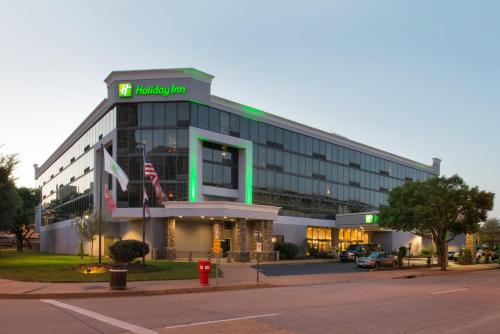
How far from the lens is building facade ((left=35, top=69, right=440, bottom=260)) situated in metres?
50.0

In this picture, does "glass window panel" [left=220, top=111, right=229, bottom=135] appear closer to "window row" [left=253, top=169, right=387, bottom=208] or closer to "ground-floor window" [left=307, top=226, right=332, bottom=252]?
"window row" [left=253, top=169, right=387, bottom=208]

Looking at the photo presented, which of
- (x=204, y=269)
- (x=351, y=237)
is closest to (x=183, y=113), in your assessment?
(x=204, y=269)

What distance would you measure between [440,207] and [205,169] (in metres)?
23.1

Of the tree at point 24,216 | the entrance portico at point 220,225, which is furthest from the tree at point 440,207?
the tree at point 24,216

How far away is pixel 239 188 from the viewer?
5625cm

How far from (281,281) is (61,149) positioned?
64.3 metres

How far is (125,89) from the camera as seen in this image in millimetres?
51500

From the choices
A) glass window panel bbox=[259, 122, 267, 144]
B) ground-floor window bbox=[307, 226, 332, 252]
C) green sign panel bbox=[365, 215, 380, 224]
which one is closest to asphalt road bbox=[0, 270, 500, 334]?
glass window panel bbox=[259, 122, 267, 144]

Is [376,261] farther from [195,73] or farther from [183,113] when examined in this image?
[195,73]

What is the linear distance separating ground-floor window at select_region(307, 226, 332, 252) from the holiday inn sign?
987 inches

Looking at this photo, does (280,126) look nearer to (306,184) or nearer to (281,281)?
(306,184)

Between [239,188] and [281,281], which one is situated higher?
[239,188]

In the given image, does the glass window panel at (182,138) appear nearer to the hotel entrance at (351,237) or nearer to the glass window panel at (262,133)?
the glass window panel at (262,133)

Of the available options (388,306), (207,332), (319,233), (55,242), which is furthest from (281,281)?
(55,242)
